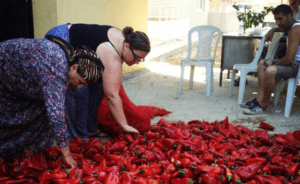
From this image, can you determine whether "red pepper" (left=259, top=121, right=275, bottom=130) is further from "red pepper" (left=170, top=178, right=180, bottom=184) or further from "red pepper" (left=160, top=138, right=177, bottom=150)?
"red pepper" (left=170, top=178, right=180, bottom=184)

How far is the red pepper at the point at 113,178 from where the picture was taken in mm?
2121

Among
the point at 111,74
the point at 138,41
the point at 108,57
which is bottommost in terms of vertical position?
the point at 111,74

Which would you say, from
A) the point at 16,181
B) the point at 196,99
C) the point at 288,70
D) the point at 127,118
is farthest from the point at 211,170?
the point at 196,99

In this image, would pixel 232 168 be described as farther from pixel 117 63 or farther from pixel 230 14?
pixel 230 14

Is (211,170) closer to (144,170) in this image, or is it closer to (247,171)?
(247,171)

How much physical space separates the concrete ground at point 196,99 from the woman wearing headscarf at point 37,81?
189 centimetres

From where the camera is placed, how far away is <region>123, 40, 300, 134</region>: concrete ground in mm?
4105

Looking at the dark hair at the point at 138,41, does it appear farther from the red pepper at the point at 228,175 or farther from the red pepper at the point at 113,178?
the red pepper at the point at 228,175

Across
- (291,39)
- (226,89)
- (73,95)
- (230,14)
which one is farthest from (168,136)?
(230,14)

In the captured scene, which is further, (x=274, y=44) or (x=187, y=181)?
(x=274, y=44)

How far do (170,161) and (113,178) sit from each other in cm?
57

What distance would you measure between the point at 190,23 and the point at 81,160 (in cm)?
1255

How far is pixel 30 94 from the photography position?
226cm

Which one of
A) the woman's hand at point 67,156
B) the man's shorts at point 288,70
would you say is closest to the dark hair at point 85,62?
the woman's hand at point 67,156
